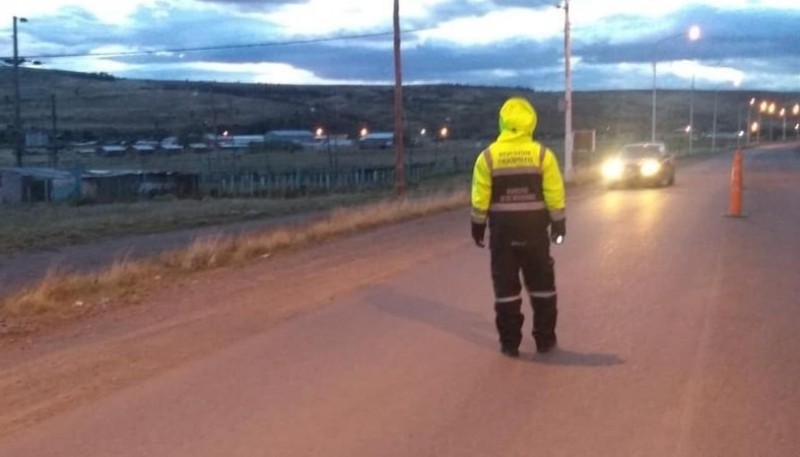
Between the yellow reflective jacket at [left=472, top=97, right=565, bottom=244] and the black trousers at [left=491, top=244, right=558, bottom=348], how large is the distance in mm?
132

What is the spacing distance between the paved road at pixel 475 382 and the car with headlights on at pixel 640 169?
2688 centimetres

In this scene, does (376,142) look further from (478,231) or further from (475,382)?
(475,382)

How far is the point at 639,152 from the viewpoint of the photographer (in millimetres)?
45562

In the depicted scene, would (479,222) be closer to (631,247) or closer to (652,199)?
(631,247)

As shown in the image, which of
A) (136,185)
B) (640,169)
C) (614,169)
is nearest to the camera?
(640,169)

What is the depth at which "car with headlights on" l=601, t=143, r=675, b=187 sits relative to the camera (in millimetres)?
44125

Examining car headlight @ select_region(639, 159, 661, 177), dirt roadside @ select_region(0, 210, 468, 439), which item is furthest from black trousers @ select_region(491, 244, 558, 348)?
car headlight @ select_region(639, 159, 661, 177)

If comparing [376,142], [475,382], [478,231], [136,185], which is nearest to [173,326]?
[478,231]

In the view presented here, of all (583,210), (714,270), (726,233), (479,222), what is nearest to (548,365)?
(479,222)

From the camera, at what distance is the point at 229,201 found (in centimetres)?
5634

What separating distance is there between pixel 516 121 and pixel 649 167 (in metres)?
34.6

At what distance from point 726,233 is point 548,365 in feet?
44.9

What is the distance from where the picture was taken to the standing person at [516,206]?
10.6m

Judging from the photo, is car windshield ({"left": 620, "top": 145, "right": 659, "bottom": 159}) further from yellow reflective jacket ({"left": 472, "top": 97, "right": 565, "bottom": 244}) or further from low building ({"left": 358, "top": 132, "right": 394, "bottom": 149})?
low building ({"left": 358, "top": 132, "right": 394, "bottom": 149})
